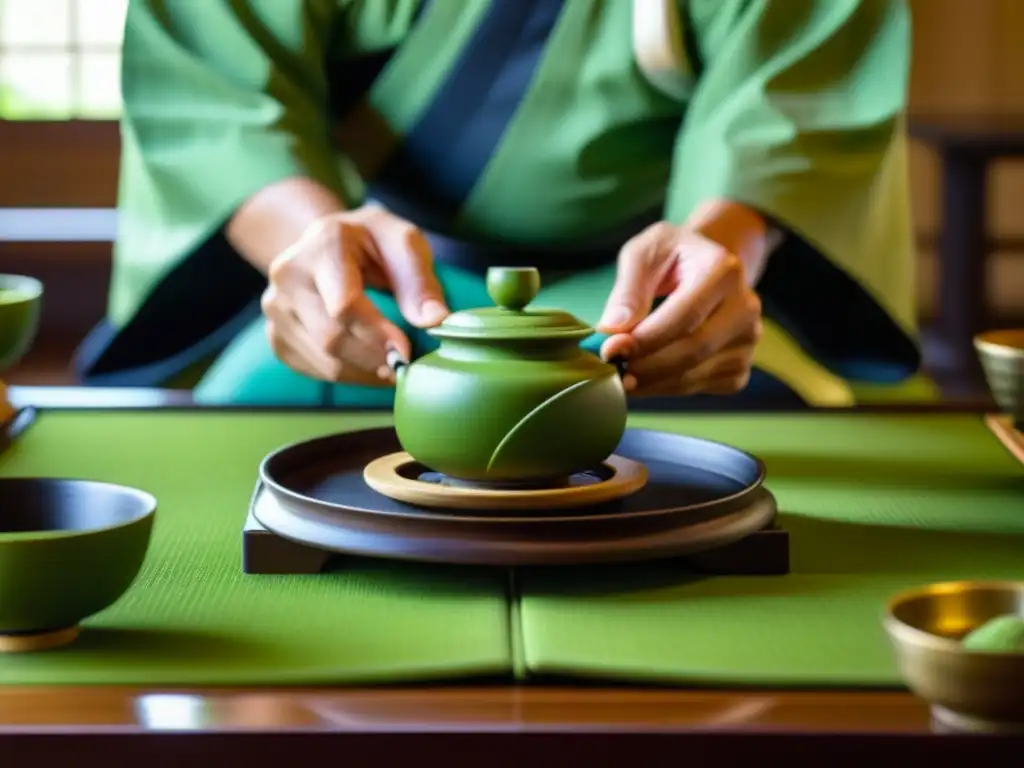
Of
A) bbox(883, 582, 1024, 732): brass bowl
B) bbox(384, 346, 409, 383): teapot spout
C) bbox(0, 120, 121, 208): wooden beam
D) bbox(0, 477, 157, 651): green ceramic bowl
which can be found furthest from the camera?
bbox(0, 120, 121, 208): wooden beam

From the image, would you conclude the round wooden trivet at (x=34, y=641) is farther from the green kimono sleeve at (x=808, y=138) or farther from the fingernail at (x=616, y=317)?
the green kimono sleeve at (x=808, y=138)

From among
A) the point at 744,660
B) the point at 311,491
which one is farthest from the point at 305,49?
the point at 744,660

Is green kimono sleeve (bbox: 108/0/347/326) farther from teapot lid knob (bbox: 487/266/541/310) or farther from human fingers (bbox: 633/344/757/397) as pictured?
teapot lid knob (bbox: 487/266/541/310)

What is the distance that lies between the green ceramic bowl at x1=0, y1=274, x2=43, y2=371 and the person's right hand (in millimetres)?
203

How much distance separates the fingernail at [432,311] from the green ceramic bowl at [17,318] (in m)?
0.30

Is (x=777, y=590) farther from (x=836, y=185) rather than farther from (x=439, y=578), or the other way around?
(x=836, y=185)

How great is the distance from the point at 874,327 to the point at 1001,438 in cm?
44

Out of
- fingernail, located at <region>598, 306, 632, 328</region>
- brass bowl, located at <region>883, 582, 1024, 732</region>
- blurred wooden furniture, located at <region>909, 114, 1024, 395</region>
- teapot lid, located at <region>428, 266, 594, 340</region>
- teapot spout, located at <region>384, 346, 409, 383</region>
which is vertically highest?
teapot lid, located at <region>428, 266, 594, 340</region>

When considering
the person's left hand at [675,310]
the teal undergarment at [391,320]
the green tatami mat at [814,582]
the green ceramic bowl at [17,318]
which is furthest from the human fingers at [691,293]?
the green ceramic bowl at [17,318]

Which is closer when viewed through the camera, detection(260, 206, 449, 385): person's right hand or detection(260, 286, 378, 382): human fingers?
detection(260, 206, 449, 385): person's right hand

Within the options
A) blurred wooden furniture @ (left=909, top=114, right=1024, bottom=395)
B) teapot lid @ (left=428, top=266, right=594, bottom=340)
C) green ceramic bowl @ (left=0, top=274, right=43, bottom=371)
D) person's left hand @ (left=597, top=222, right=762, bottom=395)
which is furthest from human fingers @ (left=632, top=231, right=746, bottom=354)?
blurred wooden furniture @ (left=909, top=114, right=1024, bottom=395)

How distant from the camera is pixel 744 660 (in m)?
0.76

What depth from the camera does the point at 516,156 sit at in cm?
174

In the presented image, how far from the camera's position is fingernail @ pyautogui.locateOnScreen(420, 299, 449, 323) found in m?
1.24
